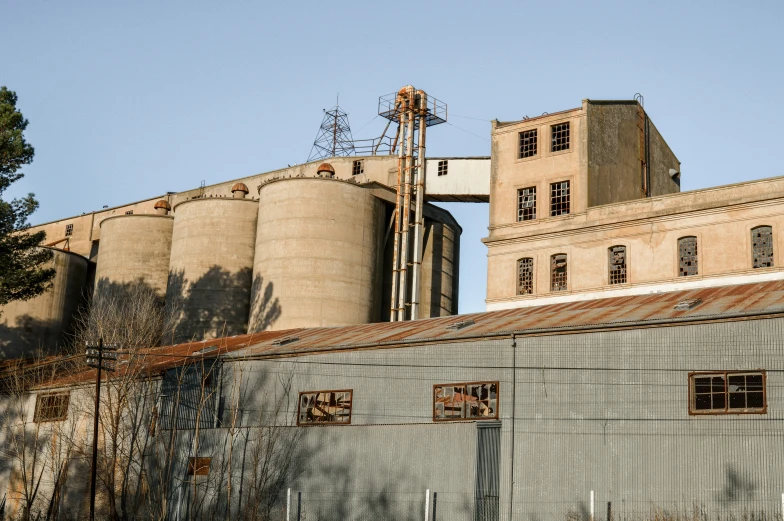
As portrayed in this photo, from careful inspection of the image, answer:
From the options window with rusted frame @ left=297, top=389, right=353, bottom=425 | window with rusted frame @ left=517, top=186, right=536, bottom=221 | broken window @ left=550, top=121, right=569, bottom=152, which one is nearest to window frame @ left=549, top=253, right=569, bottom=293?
window with rusted frame @ left=517, top=186, right=536, bottom=221

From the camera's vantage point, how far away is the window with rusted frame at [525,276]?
1833 inches

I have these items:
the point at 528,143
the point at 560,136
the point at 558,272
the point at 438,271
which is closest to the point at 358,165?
the point at 438,271

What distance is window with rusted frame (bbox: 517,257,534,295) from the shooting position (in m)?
46.6

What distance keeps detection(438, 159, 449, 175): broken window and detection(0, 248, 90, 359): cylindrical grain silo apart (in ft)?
87.9

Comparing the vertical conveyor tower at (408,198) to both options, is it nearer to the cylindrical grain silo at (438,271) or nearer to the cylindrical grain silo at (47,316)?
the cylindrical grain silo at (438,271)

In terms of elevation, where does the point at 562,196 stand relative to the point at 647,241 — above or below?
above

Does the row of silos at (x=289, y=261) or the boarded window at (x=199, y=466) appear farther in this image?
the row of silos at (x=289, y=261)

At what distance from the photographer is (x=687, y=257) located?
137 feet

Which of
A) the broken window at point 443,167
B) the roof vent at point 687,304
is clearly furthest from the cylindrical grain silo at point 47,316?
the roof vent at point 687,304

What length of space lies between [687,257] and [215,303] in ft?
91.4

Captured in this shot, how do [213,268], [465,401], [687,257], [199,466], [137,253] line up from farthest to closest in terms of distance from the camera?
[137,253]
[213,268]
[687,257]
[199,466]
[465,401]

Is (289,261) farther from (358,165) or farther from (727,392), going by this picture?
(727,392)

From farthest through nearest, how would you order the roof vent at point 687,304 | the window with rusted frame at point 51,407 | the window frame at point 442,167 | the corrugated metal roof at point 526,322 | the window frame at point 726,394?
1. the window frame at point 442,167
2. the window with rusted frame at point 51,407
3. the roof vent at point 687,304
4. the corrugated metal roof at point 526,322
5. the window frame at point 726,394

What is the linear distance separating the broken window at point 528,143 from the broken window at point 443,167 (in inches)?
322
